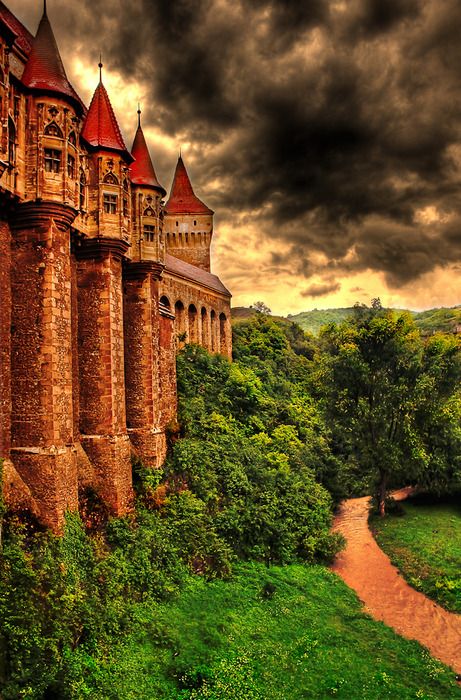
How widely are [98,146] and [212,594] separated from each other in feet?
43.5

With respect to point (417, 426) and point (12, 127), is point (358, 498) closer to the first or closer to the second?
point (417, 426)

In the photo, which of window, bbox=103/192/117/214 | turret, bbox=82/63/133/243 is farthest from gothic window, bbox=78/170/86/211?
window, bbox=103/192/117/214

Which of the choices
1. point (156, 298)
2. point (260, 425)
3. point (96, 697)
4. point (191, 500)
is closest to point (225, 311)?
point (260, 425)

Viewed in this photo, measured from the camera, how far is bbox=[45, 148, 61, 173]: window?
12406 mm

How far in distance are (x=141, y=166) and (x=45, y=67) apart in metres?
5.78

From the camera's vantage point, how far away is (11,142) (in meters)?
11.8

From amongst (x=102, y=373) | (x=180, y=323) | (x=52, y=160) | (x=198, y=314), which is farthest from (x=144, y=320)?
(x=198, y=314)

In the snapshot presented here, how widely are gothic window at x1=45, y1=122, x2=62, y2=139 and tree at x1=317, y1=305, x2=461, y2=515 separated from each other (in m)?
17.0

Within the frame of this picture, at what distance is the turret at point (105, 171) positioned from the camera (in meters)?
15.1

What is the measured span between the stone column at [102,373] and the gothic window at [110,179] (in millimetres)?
1822

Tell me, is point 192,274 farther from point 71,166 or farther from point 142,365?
point 71,166

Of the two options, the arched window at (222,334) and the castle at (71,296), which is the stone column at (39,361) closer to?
the castle at (71,296)

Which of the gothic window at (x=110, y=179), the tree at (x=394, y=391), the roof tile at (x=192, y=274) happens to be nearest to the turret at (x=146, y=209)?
the gothic window at (x=110, y=179)

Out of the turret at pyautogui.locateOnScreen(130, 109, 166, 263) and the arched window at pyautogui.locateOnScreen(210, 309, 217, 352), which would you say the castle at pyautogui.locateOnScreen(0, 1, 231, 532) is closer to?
the turret at pyautogui.locateOnScreen(130, 109, 166, 263)
